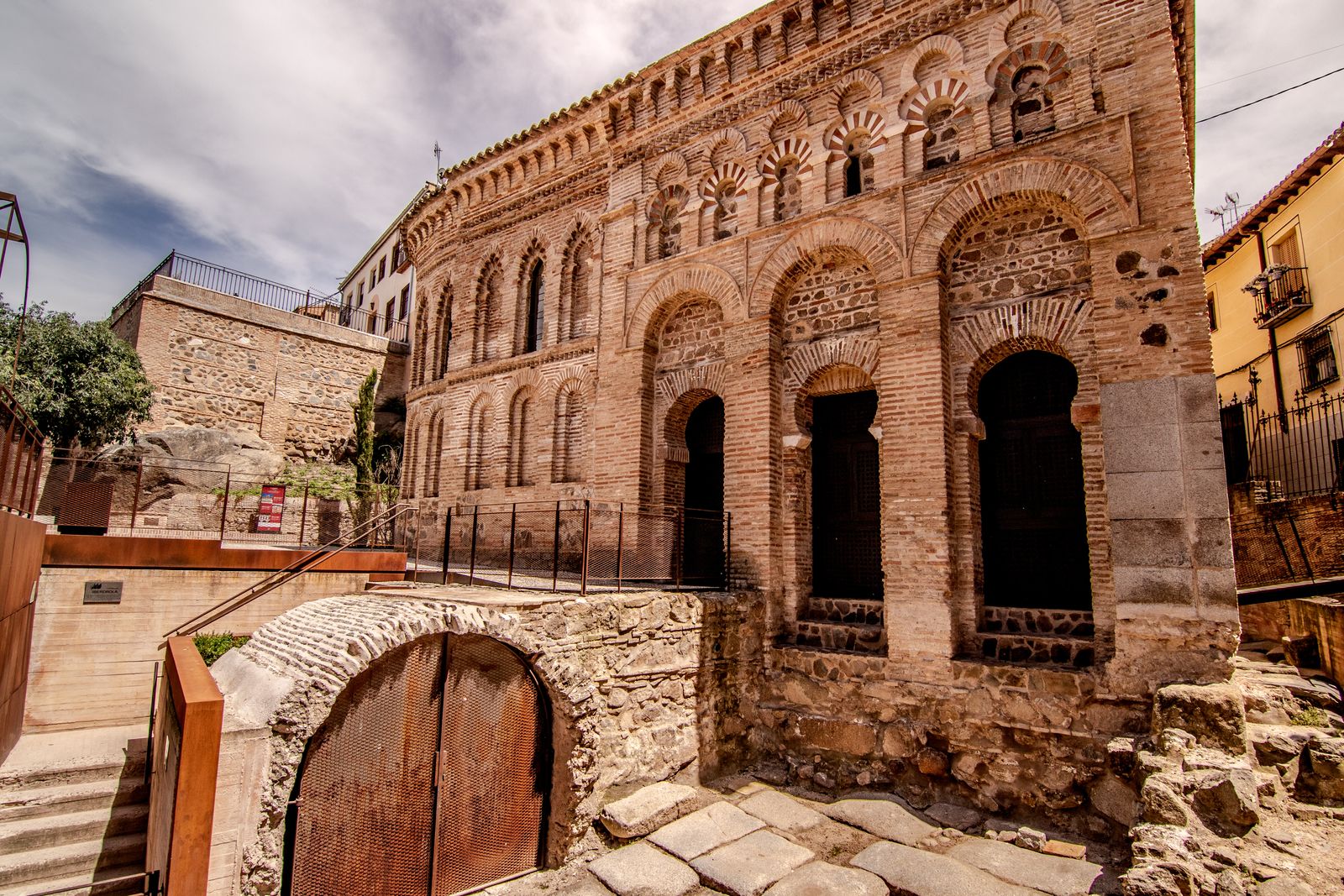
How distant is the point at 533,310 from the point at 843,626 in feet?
28.5

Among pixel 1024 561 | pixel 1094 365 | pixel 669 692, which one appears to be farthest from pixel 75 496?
pixel 1094 365

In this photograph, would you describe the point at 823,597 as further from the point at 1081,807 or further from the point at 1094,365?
the point at 1094,365

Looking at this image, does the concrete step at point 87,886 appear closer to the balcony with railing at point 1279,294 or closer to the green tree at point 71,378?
the green tree at point 71,378

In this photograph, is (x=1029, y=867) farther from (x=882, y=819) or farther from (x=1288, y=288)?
(x=1288, y=288)

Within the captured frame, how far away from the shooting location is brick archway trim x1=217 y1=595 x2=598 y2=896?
4355 mm

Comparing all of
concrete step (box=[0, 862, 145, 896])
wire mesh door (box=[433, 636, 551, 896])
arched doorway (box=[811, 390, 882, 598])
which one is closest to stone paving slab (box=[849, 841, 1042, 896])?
wire mesh door (box=[433, 636, 551, 896])

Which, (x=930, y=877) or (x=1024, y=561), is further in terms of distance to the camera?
(x=1024, y=561)

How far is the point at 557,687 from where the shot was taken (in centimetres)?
622

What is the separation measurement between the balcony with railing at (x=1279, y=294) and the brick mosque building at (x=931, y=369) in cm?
585

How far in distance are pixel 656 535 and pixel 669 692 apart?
244cm

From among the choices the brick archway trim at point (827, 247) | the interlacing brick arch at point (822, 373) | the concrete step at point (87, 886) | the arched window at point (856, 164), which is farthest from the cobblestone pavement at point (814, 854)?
the arched window at point (856, 164)

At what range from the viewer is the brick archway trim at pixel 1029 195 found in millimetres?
6934

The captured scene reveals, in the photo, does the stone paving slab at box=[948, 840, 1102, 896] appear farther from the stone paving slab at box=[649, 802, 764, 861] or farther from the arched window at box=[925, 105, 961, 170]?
the arched window at box=[925, 105, 961, 170]

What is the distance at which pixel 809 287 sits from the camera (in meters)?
9.25
